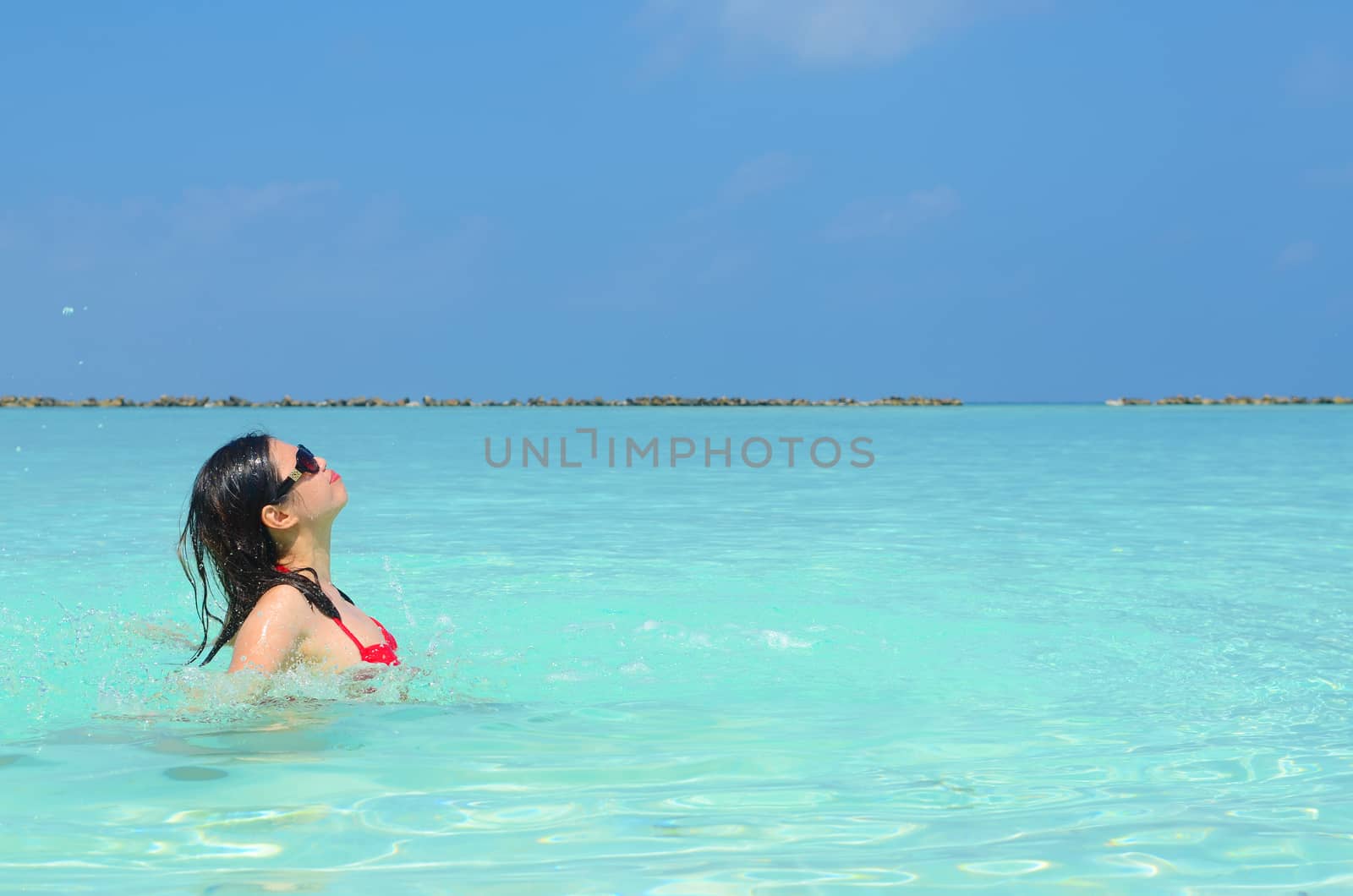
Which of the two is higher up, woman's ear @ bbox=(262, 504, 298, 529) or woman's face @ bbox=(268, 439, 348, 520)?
woman's face @ bbox=(268, 439, 348, 520)

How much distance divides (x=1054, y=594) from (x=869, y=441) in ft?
99.2

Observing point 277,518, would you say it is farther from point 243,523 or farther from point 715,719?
point 715,719

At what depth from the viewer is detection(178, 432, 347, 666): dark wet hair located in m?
4.37

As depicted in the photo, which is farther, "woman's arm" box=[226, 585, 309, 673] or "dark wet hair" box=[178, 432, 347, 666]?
"dark wet hair" box=[178, 432, 347, 666]

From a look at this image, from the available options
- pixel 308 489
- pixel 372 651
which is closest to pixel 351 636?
pixel 372 651

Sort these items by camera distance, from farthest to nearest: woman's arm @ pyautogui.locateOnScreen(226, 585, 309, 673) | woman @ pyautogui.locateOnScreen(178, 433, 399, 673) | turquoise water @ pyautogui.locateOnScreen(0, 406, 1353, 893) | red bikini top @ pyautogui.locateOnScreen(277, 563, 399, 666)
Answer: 1. red bikini top @ pyautogui.locateOnScreen(277, 563, 399, 666)
2. woman @ pyautogui.locateOnScreen(178, 433, 399, 673)
3. woman's arm @ pyautogui.locateOnScreen(226, 585, 309, 673)
4. turquoise water @ pyautogui.locateOnScreen(0, 406, 1353, 893)

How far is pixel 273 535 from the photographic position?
4438 mm

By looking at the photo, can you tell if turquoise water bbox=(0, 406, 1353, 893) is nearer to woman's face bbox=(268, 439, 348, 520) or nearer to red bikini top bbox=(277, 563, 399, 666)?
red bikini top bbox=(277, 563, 399, 666)

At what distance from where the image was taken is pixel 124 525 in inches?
482

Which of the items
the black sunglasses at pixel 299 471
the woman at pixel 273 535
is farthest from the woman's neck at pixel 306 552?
the black sunglasses at pixel 299 471

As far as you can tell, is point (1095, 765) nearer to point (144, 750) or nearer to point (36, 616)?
point (144, 750)

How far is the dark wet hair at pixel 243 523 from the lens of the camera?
437 cm

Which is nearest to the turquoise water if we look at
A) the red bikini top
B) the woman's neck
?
the red bikini top

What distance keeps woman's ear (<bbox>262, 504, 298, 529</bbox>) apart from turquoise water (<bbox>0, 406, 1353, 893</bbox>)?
1.96 feet
